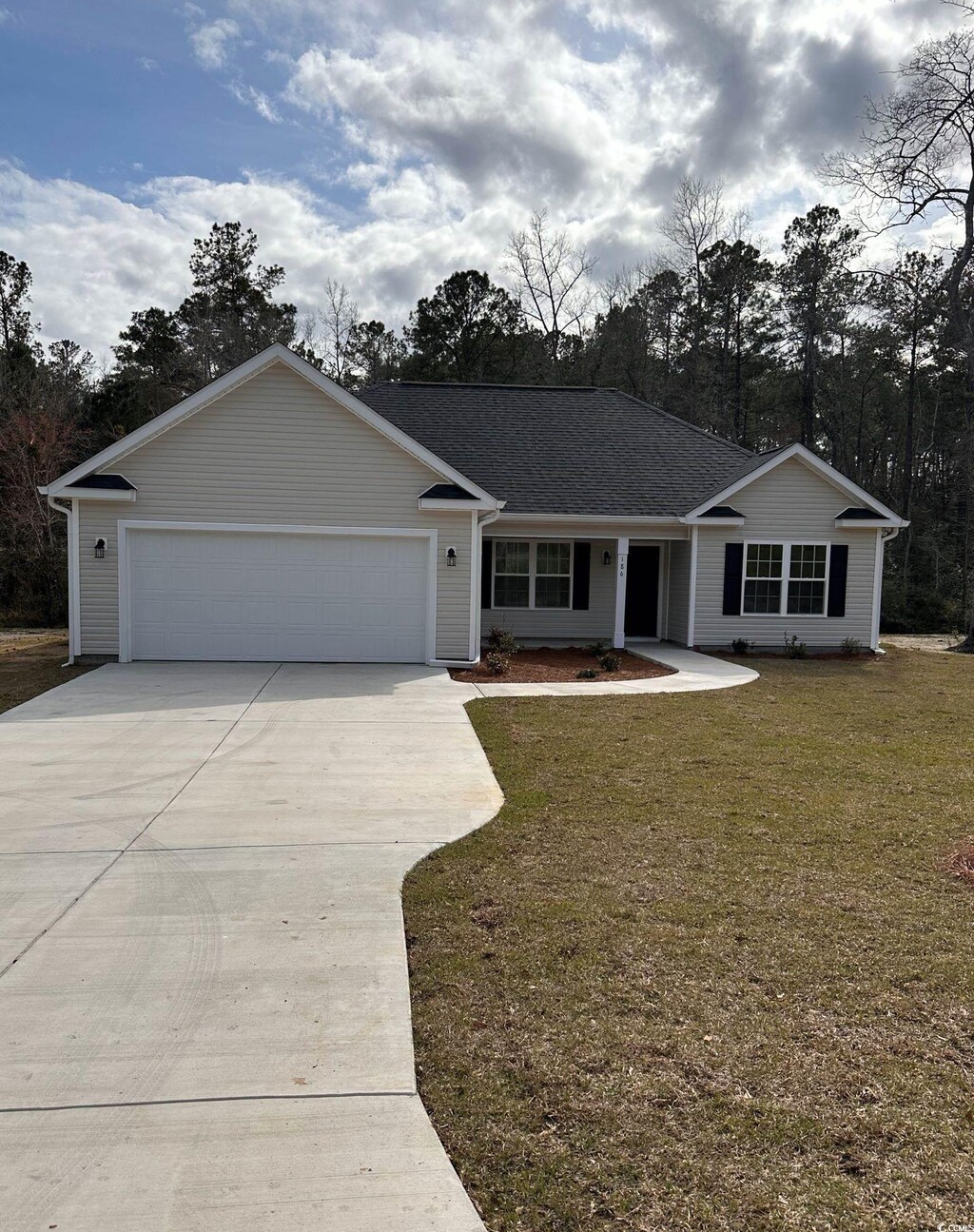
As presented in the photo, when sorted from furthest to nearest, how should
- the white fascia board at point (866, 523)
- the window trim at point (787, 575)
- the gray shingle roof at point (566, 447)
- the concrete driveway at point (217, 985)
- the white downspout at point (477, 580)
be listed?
the gray shingle roof at point (566, 447) < the window trim at point (787, 575) < the white fascia board at point (866, 523) < the white downspout at point (477, 580) < the concrete driveway at point (217, 985)

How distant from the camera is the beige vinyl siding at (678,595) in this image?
17109 mm

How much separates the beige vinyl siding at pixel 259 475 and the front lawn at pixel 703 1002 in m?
7.45

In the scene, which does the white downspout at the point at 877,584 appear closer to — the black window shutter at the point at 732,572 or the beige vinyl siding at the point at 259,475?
the black window shutter at the point at 732,572

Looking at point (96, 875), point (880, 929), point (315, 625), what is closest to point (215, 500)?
point (315, 625)

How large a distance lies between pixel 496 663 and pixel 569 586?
473 centimetres

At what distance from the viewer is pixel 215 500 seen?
13.4m

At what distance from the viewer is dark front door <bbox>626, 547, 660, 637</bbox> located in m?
18.5

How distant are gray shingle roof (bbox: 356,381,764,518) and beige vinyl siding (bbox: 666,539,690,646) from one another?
1199 mm

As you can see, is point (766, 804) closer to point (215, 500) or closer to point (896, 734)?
point (896, 734)

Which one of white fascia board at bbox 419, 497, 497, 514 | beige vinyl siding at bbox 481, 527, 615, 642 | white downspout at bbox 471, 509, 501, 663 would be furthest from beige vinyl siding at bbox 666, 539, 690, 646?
white fascia board at bbox 419, 497, 497, 514

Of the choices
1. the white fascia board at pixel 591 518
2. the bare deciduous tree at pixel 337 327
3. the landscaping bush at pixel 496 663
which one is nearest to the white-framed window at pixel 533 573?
Result: the white fascia board at pixel 591 518

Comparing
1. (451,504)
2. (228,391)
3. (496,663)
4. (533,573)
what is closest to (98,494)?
(228,391)

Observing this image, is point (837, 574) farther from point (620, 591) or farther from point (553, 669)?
point (553, 669)

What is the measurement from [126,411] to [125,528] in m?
18.0
